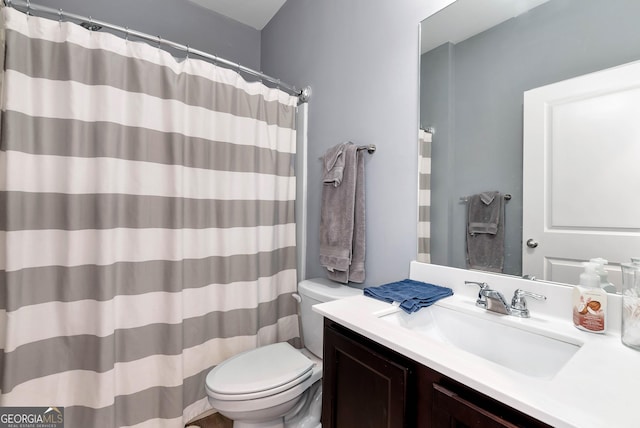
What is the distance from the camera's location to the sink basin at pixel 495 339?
78 cm

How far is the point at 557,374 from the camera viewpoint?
59 cm

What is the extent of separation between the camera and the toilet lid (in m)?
1.17

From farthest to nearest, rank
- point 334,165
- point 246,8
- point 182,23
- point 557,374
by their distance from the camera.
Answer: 1. point 246,8
2. point 182,23
3. point 334,165
4. point 557,374

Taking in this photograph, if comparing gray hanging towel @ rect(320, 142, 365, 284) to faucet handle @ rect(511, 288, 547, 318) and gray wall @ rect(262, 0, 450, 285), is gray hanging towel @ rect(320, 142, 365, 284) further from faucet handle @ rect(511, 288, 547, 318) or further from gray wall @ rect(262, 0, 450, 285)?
faucet handle @ rect(511, 288, 547, 318)

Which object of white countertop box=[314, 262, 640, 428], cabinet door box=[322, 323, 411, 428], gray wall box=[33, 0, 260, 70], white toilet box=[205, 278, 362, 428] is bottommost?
white toilet box=[205, 278, 362, 428]

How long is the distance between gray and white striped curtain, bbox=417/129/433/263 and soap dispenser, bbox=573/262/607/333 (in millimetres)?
513

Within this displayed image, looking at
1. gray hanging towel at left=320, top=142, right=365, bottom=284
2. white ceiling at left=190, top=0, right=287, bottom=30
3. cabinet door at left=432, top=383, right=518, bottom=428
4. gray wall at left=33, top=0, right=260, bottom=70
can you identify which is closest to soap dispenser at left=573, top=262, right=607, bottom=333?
cabinet door at left=432, top=383, right=518, bottom=428

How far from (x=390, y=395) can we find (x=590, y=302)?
0.61 metres

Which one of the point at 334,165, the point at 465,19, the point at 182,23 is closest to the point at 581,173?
the point at 465,19

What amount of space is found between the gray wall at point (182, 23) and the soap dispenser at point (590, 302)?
254 centimetres

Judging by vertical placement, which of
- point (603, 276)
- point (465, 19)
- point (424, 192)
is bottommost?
point (603, 276)

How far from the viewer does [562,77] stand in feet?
2.99

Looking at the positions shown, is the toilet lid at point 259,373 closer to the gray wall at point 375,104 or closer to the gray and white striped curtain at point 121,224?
the gray and white striped curtain at point 121,224

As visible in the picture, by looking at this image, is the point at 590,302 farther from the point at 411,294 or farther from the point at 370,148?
the point at 370,148
